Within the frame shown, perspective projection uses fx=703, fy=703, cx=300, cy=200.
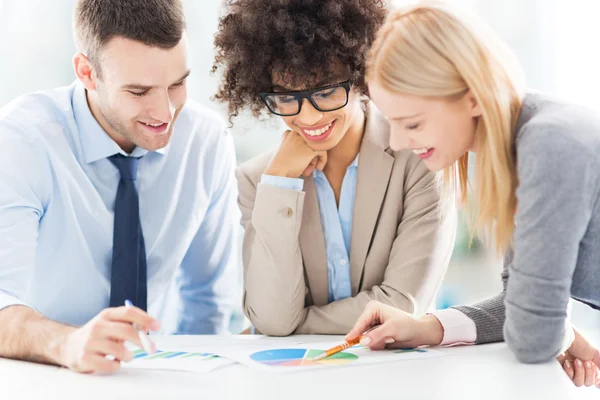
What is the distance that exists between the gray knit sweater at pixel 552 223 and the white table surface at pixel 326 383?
10 centimetres

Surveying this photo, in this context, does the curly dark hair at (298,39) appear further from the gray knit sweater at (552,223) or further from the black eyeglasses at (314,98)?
the gray knit sweater at (552,223)

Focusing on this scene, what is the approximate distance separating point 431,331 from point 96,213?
1.05 metres

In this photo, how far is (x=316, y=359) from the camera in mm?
1531

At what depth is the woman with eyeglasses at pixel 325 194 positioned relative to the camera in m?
1.89

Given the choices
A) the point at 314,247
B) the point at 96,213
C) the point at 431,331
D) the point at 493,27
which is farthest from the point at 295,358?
the point at 493,27

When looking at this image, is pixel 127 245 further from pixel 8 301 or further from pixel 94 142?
pixel 8 301

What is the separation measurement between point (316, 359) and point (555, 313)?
507 mm

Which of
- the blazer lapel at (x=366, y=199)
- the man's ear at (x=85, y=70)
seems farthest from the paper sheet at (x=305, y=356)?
the man's ear at (x=85, y=70)

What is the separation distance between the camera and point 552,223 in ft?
4.26

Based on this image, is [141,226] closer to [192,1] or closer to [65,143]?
[65,143]

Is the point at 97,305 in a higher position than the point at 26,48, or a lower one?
lower

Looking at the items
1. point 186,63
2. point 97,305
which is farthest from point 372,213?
point 97,305

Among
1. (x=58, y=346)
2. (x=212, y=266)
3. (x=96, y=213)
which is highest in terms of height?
(x=96, y=213)

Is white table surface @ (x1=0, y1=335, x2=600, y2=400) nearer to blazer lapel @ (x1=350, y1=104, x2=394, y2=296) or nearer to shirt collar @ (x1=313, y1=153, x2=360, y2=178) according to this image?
blazer lapel @ (x1=350, y1=104, x2=394, y2=296)
